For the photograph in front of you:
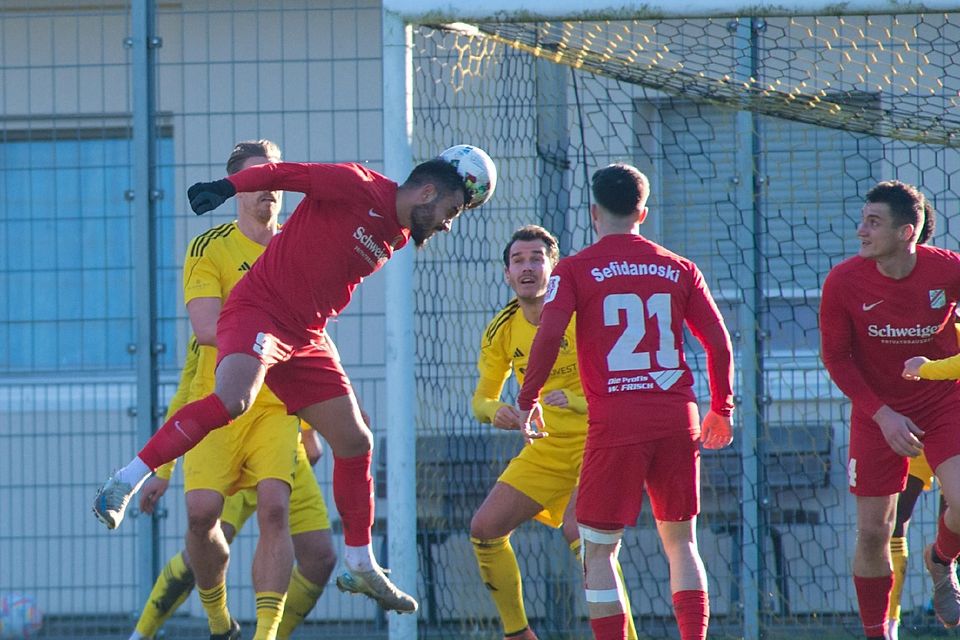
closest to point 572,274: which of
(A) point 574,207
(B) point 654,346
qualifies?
(B) point 654,346

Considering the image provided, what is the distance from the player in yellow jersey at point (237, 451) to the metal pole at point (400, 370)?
18.4 inches

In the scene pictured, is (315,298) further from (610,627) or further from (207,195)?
(610,627)

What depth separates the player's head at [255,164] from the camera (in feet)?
20.3

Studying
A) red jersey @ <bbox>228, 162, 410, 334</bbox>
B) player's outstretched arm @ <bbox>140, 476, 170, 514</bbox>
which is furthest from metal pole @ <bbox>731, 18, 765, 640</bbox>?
player's outstretched arm @ <bbox>140, 476, 170, 514</bbox>

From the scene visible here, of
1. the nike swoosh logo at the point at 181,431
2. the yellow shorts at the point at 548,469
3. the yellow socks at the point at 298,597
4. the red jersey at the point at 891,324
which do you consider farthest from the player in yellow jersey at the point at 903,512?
the nike swoosh logo at the point at 181,431

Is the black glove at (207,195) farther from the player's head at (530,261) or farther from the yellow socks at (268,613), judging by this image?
the player's head at (530,261)

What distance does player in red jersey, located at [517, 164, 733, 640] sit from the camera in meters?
5.32

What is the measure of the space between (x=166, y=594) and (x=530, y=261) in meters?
2.32

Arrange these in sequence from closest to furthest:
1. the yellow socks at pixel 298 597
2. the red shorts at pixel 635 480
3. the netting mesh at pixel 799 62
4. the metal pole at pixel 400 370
Answer: the red shorts at pixel 635 480 < the metal pole at pixel 400 370 < the yellow socks at pixel 298 597 < the netting mesh at pixel 799 62

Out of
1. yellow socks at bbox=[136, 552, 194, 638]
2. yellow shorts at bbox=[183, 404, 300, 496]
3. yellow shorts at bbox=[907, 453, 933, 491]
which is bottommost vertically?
yellow socks at bbox=[136, 552, 194, 638]

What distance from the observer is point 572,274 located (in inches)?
212

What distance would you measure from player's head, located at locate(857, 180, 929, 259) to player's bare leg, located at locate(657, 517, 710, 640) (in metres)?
1.53

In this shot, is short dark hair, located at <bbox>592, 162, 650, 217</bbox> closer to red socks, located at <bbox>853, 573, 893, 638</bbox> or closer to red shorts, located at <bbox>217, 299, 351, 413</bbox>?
red shorts, located at <bbox>217, 299, 351, 413</bbox>

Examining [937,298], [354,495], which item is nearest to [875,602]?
[937,298]
